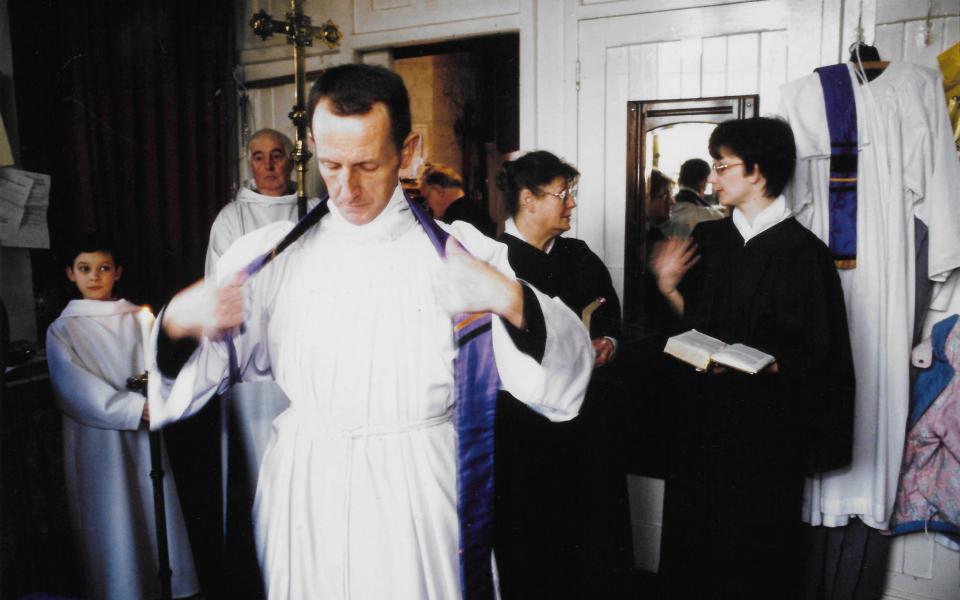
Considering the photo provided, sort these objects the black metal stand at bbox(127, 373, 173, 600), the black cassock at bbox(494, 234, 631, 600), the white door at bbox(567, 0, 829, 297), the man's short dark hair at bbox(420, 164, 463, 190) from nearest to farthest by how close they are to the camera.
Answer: the black metal stand at bbox(127, 373, 173, 600) → the black cassock at bbox(494, 234, 631, 600) → the white door at bbox(567, 0, 829, 297) → the man's short dark hair at bbox(420, 164, 463, 190)

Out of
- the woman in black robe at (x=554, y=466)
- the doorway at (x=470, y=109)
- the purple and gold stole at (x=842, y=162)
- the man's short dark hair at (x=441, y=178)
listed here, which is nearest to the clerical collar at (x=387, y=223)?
the woman in black robe at (x=554, y=466)

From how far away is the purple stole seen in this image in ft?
4.33

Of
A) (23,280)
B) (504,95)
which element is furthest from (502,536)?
(504,95)

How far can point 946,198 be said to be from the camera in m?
2.31

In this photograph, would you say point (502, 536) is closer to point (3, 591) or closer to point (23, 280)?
point (3, 591)

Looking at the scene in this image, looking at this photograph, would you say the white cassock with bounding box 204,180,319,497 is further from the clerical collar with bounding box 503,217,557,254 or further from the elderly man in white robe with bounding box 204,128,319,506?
the clerical collar with bounding box 503,217,557,254

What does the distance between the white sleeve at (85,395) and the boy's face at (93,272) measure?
17 cm

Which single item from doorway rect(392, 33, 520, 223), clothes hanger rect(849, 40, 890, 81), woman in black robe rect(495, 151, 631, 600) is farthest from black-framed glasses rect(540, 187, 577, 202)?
doorway rect(392, 33, 520, 223)

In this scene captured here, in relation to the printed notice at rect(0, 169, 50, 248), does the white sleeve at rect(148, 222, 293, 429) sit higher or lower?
lower

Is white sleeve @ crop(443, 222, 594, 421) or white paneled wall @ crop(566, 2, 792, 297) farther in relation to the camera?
white paneled wall @ crop(566, 2, 792, 297)

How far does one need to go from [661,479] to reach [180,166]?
2518 millimetres

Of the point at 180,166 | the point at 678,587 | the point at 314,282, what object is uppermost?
the point at 180,166

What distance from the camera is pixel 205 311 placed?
1.15 m

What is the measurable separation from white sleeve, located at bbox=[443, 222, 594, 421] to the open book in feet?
2.89
